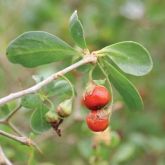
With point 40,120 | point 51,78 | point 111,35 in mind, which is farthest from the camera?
point 111,35

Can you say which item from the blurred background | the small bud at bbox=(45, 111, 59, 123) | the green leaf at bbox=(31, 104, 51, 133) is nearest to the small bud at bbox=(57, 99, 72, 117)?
the small bud at bbox=(45, 111, 59, 123)

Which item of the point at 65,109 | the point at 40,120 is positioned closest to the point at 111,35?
the point at 40,120

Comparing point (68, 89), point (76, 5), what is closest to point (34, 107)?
point (68, 89)

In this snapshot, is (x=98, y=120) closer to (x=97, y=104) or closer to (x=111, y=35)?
(x=97, y=104)

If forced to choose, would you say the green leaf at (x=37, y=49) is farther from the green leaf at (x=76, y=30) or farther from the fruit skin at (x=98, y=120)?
the fruit skin at (x=98, y=120)

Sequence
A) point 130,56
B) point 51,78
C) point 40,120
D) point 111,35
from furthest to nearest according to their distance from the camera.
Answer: point 111,35
point 40,120
point 130,56
point 51,78

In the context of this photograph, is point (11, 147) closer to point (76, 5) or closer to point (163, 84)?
point (163, 84)

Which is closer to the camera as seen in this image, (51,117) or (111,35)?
(51,117)
